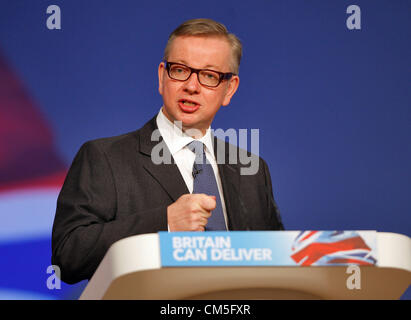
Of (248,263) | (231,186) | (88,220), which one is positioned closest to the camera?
(248,263)

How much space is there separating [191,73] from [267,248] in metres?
1.04

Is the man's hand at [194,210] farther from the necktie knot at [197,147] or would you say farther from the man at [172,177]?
→ the necktie knot at [197,147]

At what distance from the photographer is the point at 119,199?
6.05ft

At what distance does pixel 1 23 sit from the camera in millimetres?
2982

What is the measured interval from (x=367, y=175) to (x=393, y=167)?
0.44 feet

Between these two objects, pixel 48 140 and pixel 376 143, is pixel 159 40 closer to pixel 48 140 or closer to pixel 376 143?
pixel 48 140

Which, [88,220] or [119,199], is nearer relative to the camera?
[88,220]

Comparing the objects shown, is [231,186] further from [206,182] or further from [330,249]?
[330,249]

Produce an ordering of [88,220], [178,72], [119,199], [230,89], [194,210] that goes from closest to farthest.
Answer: [194,210] → [88,220] → [119,199] → [178,72] → [230,89]

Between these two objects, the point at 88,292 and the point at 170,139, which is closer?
the point at 88,292

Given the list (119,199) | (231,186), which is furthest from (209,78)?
(119,199)

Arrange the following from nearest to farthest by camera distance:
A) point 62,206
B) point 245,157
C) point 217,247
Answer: point 217,247
point 62,206
point 245,157
